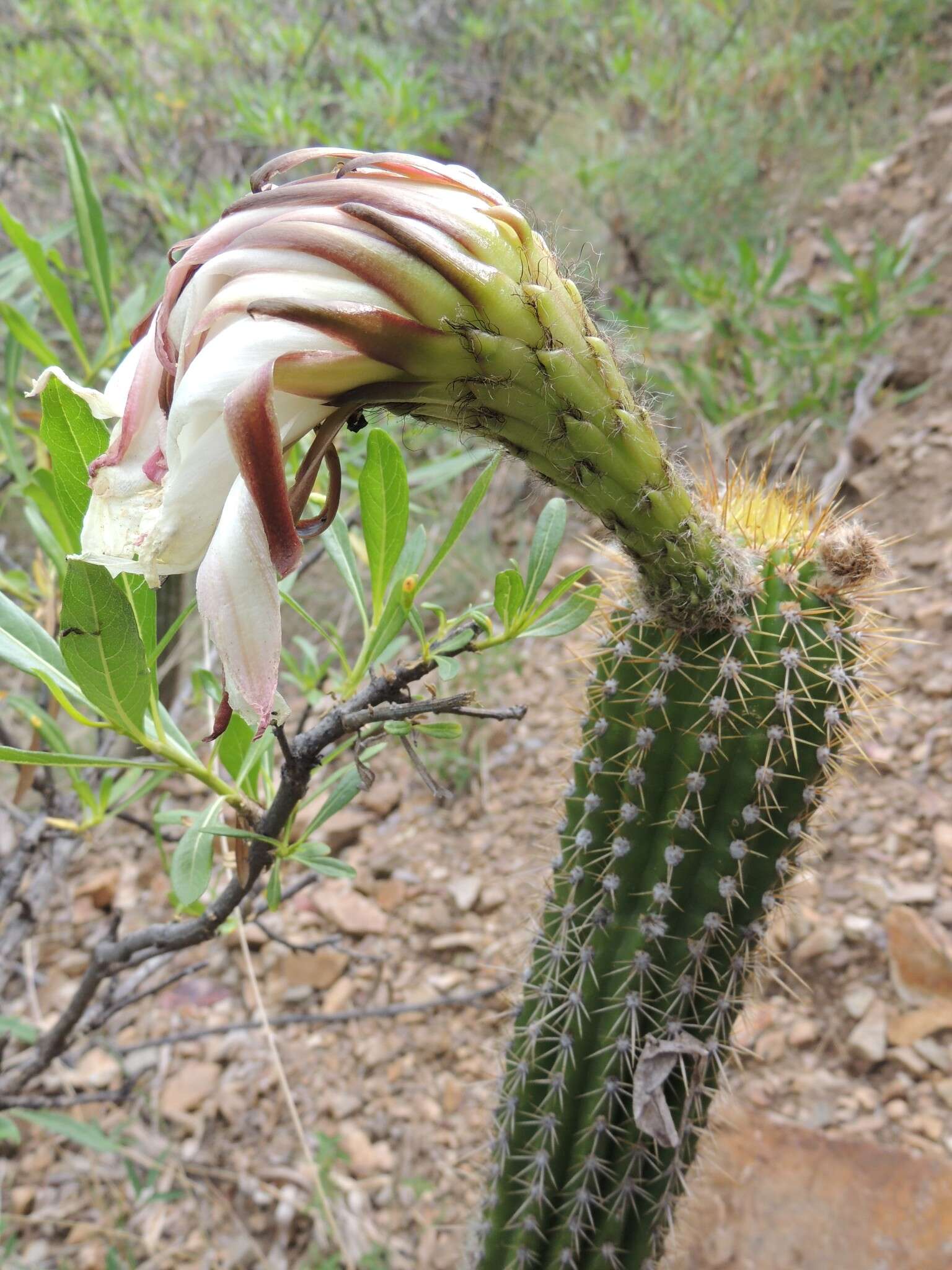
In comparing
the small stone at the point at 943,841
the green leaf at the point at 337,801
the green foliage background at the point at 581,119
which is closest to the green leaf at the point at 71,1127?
the green leaf at the point at 337,801

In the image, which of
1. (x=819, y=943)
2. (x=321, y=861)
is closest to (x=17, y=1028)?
(x=321, y=861)

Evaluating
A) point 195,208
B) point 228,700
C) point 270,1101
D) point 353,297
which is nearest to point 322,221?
point 353,297

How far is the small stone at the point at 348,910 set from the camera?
6.44 feet

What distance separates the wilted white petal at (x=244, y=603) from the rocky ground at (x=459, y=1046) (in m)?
0.76

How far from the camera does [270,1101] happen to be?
5.62ft

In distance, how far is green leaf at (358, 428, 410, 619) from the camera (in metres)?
0.71

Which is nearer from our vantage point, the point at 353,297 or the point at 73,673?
the point at 353,297

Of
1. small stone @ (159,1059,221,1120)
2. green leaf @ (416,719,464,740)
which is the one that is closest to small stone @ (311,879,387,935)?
small stone @ (159,1059,221,1120)

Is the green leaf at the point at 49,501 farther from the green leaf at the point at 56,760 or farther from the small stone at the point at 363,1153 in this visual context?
the small stone at the point at 363,1153

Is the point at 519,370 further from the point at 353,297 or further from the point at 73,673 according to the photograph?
the point at 73,673

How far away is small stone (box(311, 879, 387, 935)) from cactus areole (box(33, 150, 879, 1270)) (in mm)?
867

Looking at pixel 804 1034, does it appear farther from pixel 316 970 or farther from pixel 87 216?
pixel 87 216

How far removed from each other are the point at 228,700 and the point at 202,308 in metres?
0.23

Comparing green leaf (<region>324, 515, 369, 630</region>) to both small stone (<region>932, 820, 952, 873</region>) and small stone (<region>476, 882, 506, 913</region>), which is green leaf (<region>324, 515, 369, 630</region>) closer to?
small stone (<region>476, 882, 506, 913</region>)
